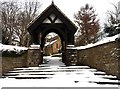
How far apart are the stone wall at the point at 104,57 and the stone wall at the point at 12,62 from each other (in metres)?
4.56

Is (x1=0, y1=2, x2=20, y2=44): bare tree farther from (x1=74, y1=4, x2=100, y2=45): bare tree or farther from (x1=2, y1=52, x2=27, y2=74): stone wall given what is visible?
(x1=2, y1=52, x2=27, y2=74): stone wall

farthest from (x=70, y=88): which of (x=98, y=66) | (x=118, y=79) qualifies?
(x=98, y=66)

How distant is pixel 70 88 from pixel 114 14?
111 feet

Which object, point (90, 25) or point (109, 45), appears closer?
point (109, 45)

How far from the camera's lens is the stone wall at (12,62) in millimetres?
14583

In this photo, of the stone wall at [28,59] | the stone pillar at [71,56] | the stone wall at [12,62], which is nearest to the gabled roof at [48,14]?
the stone pillar at [71,56]

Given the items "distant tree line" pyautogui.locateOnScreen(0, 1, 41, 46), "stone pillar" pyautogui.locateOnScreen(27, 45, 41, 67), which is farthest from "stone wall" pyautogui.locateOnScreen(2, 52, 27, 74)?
"distant tree line" pyautogui.locateOnScreen(0, 1, 41, 46)

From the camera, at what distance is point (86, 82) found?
376 inches

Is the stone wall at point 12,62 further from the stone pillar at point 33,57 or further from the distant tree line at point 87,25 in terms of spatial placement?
the distant tree line at point 87,25

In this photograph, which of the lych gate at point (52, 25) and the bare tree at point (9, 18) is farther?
the bare tree at point (9, 18)

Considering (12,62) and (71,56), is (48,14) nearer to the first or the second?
(71,56)

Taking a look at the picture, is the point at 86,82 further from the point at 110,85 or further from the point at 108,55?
the point at 108,55

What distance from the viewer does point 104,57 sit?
40.1 feet

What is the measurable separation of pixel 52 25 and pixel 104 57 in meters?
6.19
